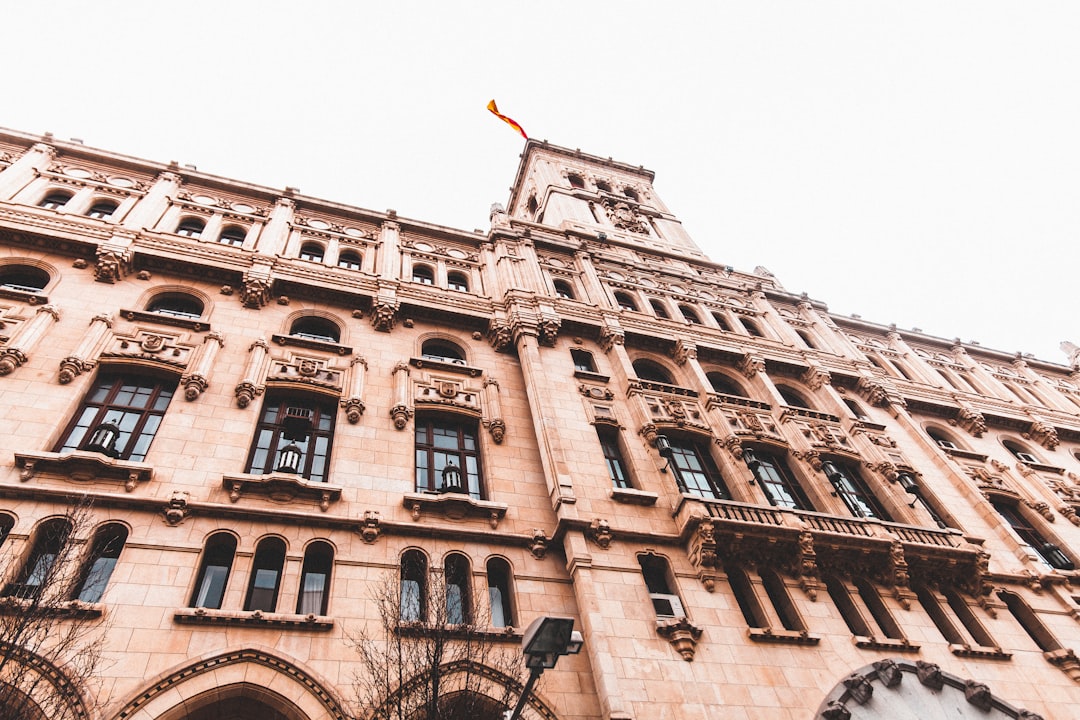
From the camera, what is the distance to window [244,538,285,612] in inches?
534

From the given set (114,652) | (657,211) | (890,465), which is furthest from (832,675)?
(657,211)

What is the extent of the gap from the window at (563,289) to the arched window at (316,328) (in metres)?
10.0

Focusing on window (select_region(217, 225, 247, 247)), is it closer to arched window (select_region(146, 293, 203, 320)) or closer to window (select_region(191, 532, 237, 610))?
arched window (select_region(146, 293, 203, 320))

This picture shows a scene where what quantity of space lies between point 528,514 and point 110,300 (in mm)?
14414

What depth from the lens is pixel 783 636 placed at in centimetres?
1545

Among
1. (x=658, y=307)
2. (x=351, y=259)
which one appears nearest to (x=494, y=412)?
(x=351, y=259)

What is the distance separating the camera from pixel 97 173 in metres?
25.9

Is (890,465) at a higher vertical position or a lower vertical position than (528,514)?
higher

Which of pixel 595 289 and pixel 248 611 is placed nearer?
pixel 248 611

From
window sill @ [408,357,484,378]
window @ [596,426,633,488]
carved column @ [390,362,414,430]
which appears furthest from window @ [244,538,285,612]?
window @ [596,426,633,488]

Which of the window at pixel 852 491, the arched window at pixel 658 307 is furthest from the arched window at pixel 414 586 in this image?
the arched window at pixel 658 307

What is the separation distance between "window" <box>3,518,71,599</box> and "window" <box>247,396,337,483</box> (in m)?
4.14

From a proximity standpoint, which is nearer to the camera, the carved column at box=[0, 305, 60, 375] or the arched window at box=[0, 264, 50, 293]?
the carved column at box=[0, 305, 60, 375]

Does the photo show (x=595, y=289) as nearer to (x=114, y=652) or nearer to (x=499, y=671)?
(x=499, y=671)
